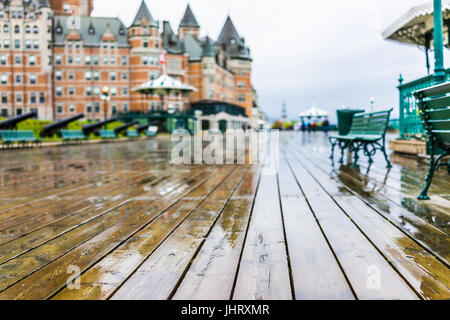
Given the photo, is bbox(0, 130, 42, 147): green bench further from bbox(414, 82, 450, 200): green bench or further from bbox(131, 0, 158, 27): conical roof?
bbox(131, 0, 158, 27): conical roof

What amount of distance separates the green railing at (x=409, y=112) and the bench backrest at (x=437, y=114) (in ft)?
17.2

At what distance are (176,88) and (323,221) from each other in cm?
2050

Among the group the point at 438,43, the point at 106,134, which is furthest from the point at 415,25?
the point at 106,134

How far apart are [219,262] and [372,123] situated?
6.46 m

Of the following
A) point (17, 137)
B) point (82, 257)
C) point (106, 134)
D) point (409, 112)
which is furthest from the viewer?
point (106, 134)

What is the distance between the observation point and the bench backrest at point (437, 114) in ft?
11.6

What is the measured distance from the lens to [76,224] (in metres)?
3.27

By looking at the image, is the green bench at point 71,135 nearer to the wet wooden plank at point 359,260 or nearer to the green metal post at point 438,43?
the green metal post at point 438,43

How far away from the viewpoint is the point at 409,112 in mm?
9852

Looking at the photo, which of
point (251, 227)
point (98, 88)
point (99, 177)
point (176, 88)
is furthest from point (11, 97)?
point (251, 227)

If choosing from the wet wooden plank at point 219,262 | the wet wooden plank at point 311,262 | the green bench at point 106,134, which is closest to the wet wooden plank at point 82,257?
the wet wooden plank at point 219,262

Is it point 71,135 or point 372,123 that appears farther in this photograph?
point 71,135

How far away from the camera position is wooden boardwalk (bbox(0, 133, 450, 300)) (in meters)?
1.89

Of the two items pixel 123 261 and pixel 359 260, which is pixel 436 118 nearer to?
pixel 359 260
